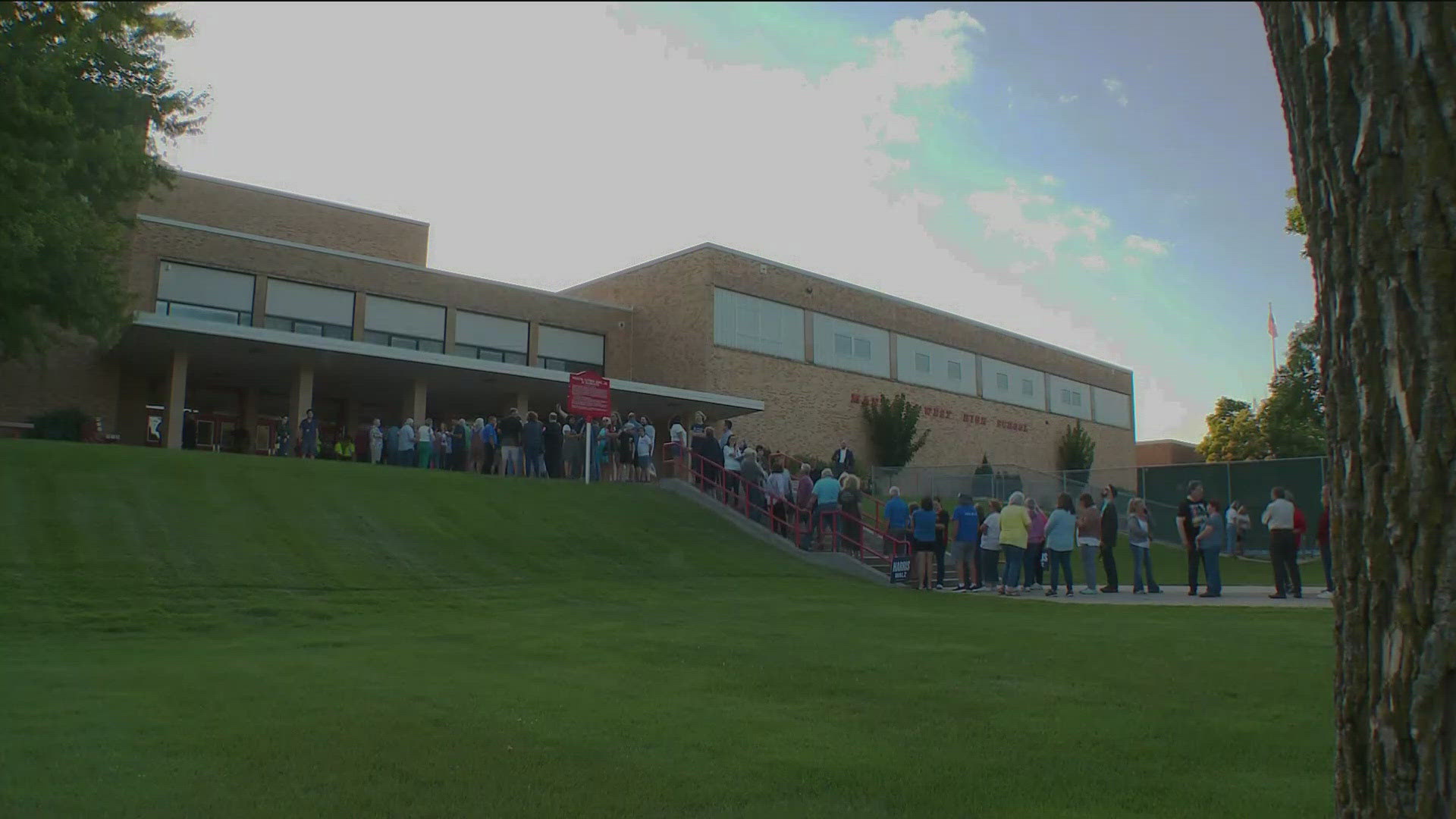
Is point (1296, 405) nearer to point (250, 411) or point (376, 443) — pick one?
point (376, 443)

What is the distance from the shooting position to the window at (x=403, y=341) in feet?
105

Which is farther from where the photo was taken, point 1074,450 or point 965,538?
point 1074,450

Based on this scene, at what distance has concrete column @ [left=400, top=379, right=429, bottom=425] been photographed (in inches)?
1127

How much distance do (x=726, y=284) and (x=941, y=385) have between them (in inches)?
508

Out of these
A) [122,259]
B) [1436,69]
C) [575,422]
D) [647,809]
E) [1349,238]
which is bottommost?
[647,809]

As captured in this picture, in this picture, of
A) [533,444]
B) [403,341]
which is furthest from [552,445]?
[403,341]

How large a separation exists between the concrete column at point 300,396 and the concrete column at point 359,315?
4119 millimetres

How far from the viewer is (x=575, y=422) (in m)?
26.1

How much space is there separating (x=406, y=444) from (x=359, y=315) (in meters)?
8.99

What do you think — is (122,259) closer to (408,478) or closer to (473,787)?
(408,478)

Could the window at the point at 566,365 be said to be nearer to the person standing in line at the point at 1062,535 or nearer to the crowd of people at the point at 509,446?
the crowd of people at the point at 509,446

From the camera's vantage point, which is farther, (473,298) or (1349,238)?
(473,298)

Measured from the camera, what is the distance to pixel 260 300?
1172 inches

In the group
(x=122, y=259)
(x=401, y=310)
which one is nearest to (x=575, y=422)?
(x=401, y=310)
